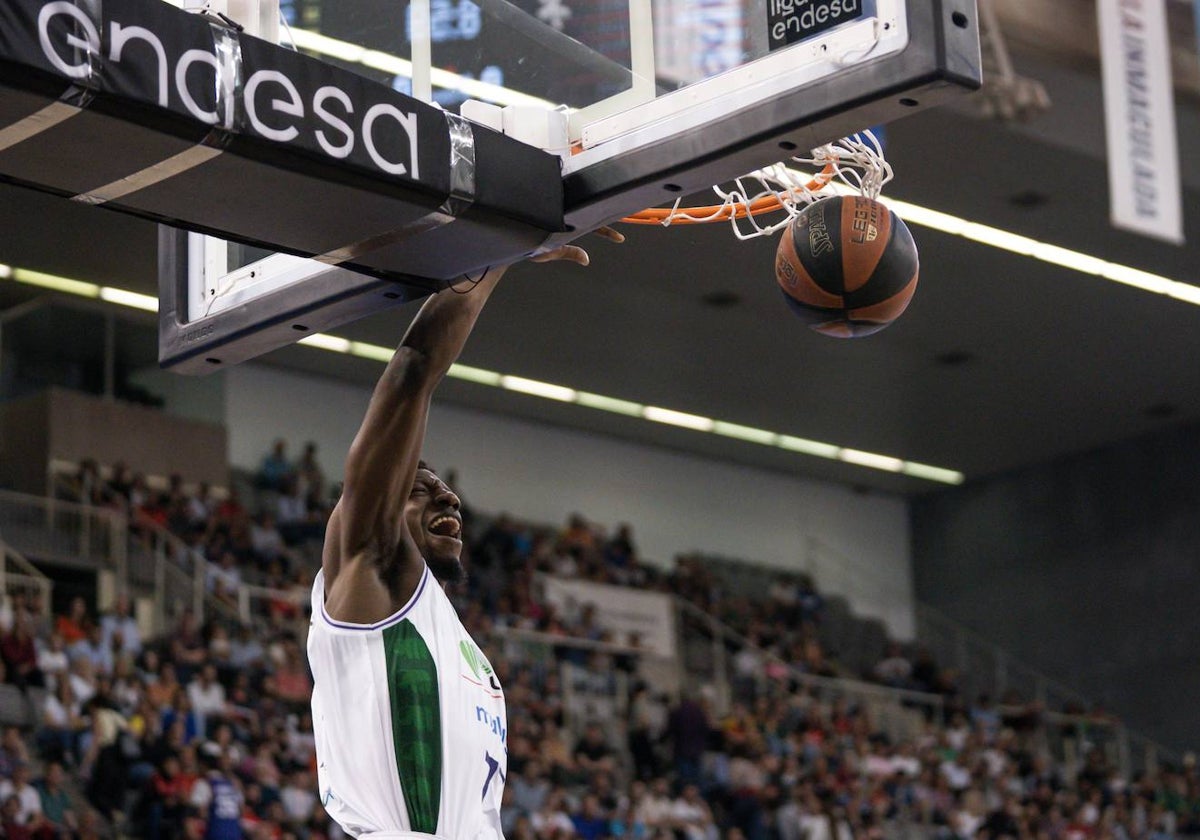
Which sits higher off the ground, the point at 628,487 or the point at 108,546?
the point at 628,487

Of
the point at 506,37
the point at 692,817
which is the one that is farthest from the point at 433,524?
the point at 692,817

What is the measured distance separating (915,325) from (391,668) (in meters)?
18.0

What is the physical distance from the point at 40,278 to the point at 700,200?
15214 millimetres

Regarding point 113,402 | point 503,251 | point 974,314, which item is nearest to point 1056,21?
point 974,314

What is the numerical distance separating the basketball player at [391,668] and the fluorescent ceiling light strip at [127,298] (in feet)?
54.0

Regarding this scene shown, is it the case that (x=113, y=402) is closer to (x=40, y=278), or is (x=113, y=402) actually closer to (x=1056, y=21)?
(x=40, y=278)

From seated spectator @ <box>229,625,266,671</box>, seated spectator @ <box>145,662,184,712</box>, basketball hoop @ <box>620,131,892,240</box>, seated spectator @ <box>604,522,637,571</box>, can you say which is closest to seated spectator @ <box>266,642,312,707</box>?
seated spectator @ <box>229,625,266,671</box>

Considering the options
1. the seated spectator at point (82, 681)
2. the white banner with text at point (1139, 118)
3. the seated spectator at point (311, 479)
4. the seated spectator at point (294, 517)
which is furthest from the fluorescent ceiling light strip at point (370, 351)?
the white banner with text at point (1139, 118)

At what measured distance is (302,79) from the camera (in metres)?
4.30

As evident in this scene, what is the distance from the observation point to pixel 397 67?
15.8 feet

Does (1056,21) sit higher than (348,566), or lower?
higher

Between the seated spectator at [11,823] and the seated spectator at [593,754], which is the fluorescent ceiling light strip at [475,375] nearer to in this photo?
the seated spectator at [593,754]

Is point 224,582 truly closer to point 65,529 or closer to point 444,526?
point 65,529

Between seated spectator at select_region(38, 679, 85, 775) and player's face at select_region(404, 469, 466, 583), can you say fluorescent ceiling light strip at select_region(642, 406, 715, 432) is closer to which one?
seated spectator at select_region(38, 679, 85, 775)
